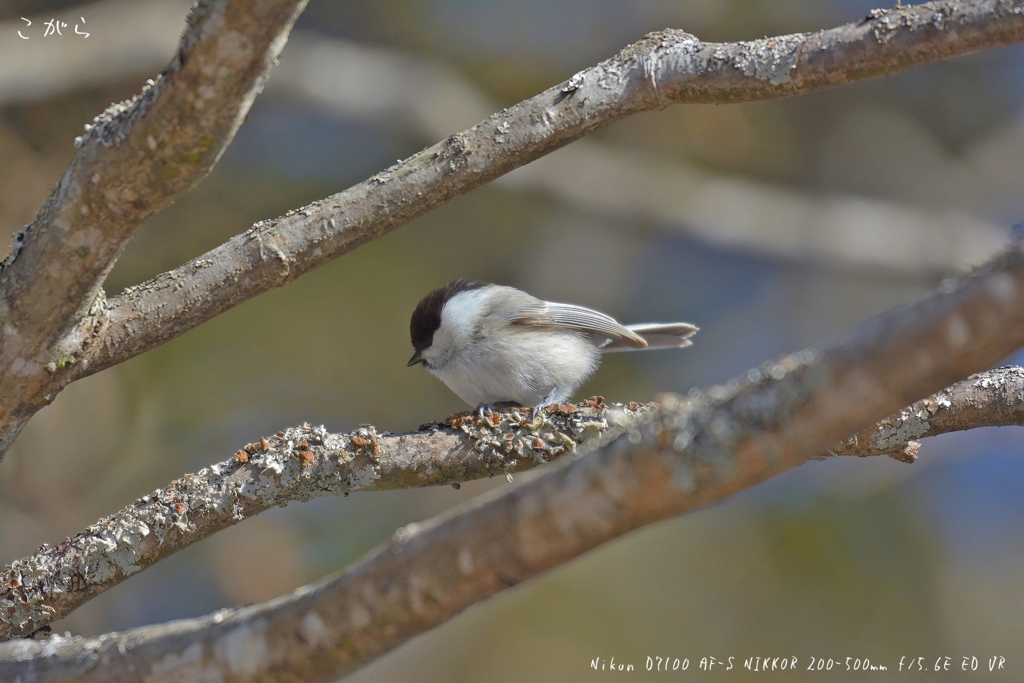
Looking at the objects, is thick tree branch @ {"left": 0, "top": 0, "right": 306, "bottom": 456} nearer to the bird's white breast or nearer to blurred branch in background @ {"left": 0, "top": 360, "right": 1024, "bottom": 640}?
blurred branch in background @ {"left": 0, "top": 360, "right": 1024, "bottom": 640}

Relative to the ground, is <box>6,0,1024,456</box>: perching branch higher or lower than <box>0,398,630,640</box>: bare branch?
higher

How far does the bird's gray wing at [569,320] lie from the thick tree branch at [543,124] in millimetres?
1602

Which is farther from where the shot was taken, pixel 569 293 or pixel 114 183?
pixel 569 293

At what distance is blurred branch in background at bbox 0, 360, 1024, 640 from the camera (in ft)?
6.02

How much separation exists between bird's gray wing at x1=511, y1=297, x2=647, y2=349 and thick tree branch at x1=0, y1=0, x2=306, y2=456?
2100 mm

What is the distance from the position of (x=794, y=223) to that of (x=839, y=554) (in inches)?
117

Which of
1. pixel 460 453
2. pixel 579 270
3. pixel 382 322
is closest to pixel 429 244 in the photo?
pixel 382 322

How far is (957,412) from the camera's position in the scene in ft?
6.91

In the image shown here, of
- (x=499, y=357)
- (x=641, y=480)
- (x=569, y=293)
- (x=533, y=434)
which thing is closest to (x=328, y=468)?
(x=533, y=434)

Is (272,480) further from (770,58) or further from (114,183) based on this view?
(770,58)

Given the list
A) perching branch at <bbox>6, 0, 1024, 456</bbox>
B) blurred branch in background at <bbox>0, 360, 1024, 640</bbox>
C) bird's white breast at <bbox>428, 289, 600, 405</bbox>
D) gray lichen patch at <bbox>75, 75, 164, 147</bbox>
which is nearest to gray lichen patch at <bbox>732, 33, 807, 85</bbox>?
perching branch at <bbox>6, 0, 1024, 456</bbox>

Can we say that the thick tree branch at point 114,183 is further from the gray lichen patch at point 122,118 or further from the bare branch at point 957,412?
the bare branch at point 957,412

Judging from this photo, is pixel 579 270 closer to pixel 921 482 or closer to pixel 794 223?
pixel 794 223

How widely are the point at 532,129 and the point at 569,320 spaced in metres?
1.74
